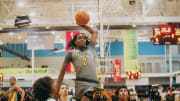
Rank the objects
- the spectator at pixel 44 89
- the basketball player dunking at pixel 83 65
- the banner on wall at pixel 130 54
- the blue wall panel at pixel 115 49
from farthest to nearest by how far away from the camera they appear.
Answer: the blue wall panel at pixel 115 49 → the banner on wall at pixel 130 54 → the basketball player dunking at pixel 83 65 → the spectator at pixel 44 89

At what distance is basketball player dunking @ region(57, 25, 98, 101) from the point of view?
319cm

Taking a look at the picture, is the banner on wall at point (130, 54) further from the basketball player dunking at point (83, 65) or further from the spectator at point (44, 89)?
the spectator at point (44, 89)

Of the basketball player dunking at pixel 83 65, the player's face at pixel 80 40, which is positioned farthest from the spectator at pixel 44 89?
the player's face at pixel 80 40

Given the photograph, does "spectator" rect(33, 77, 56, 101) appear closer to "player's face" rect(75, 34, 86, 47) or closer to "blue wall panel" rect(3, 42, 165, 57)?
"player's face" rect(75, 34, 86, 47)

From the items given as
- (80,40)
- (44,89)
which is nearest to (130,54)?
(80,40)

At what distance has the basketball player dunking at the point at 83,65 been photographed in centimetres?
319

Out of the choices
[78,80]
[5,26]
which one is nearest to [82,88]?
[78,80]

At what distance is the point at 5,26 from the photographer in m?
18.3

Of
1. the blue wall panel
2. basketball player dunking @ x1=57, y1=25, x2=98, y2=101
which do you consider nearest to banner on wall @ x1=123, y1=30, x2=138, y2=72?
basketball player dunking @ x1=57, y1=25, x2=98, y2=101

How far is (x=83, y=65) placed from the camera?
10.6ft

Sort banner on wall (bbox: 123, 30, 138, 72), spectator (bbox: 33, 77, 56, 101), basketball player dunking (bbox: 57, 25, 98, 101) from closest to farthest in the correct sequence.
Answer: spectator (bbox: 33, 77, 56, 101) → basketball player dunking (bbox: 57, 25, 98, 101) → banner on wall (bbox: 123, 30, 138, 72)

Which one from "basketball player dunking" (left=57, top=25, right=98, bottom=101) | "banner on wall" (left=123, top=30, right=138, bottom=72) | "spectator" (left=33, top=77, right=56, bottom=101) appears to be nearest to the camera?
"spectator" (left=33, top=77, right=56, bottom=101)

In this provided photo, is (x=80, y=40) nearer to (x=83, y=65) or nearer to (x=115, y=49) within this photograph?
(x=83, y=65)

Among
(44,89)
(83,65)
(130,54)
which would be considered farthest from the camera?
(130,54)
